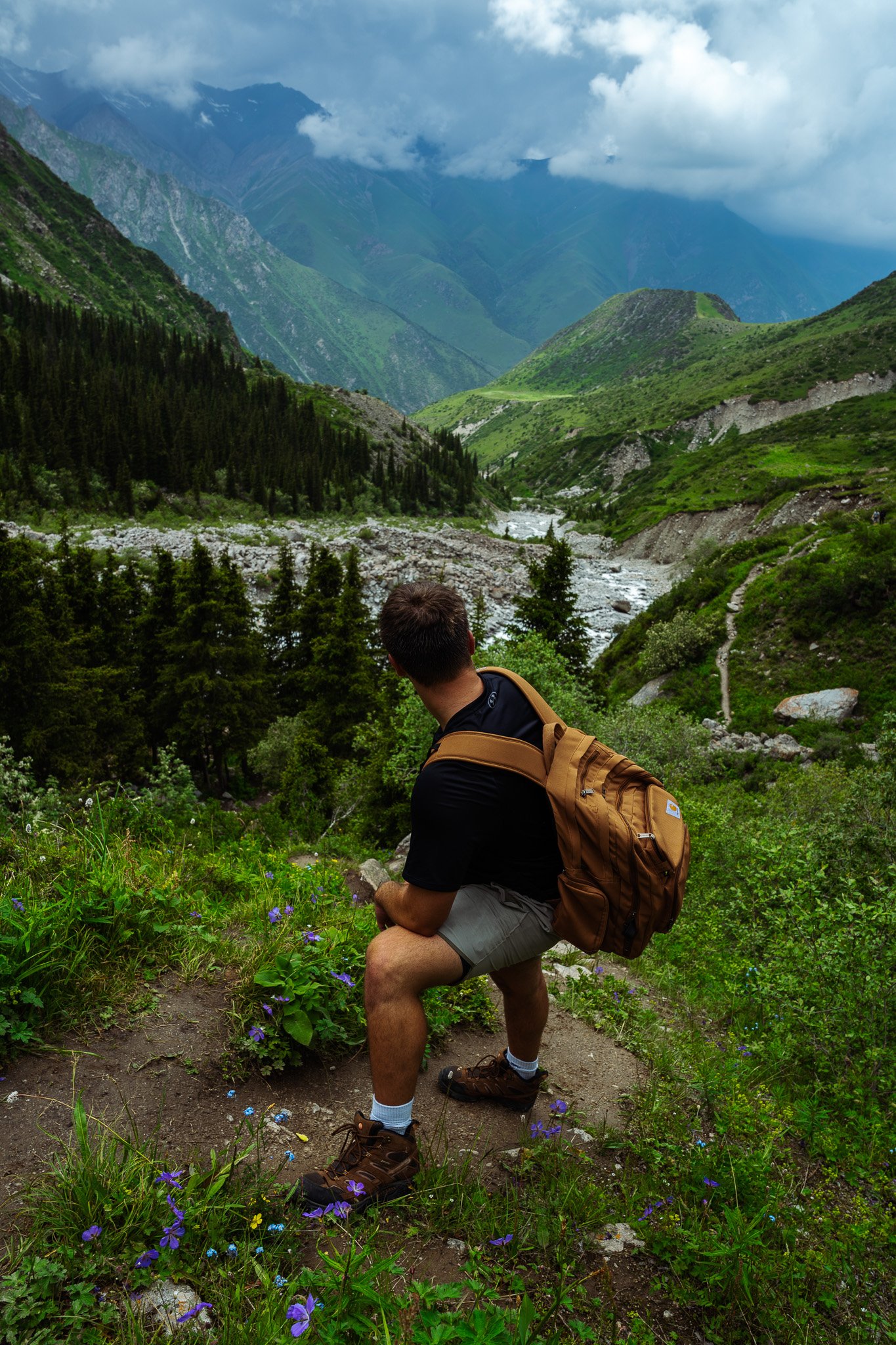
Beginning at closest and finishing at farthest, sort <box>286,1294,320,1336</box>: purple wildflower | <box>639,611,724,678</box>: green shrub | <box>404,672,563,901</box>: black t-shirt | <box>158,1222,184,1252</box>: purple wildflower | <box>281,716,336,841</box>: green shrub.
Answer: <box>286,1294,320,1336</box>: purple wildflower
<box>158,1222,184,1252</box>: purple wildflower
<box>404,672,563,901</box>: black t-shirt
<box>281,716,336,841</box>: green shrub
<box>639,611,724,678</box>: green shrub

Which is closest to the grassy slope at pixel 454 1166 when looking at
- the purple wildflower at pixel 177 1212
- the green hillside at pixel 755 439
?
the purple wildflower at pixel 177 1212

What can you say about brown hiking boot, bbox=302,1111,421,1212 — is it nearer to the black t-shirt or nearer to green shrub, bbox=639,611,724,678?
the black t-shirt

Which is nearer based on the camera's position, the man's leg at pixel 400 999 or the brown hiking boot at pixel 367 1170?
the brown hiking boot at pixel 367 1170

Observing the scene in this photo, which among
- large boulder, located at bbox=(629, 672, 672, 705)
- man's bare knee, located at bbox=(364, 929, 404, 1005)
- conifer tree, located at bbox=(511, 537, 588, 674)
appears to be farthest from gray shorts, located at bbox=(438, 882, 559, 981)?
conifer tree, located at bbox=(511, 537, 588, 674)

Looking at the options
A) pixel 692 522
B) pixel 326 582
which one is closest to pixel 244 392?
pixel 692 522

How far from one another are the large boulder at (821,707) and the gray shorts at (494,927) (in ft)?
65.8

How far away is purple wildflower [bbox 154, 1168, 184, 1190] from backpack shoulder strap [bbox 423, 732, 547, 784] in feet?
6.28

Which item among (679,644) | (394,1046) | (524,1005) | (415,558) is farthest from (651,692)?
(415,558)

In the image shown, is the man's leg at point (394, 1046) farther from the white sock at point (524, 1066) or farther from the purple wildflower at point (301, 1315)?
the white sock at point (524, 1066)

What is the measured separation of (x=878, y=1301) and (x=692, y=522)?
76.1m

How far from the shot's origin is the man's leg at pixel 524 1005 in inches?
147

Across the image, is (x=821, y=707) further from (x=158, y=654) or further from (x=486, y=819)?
(x=158, y=654)

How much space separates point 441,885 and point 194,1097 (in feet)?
5.98

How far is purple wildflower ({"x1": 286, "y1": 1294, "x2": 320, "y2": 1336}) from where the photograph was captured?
2066 millimetres
